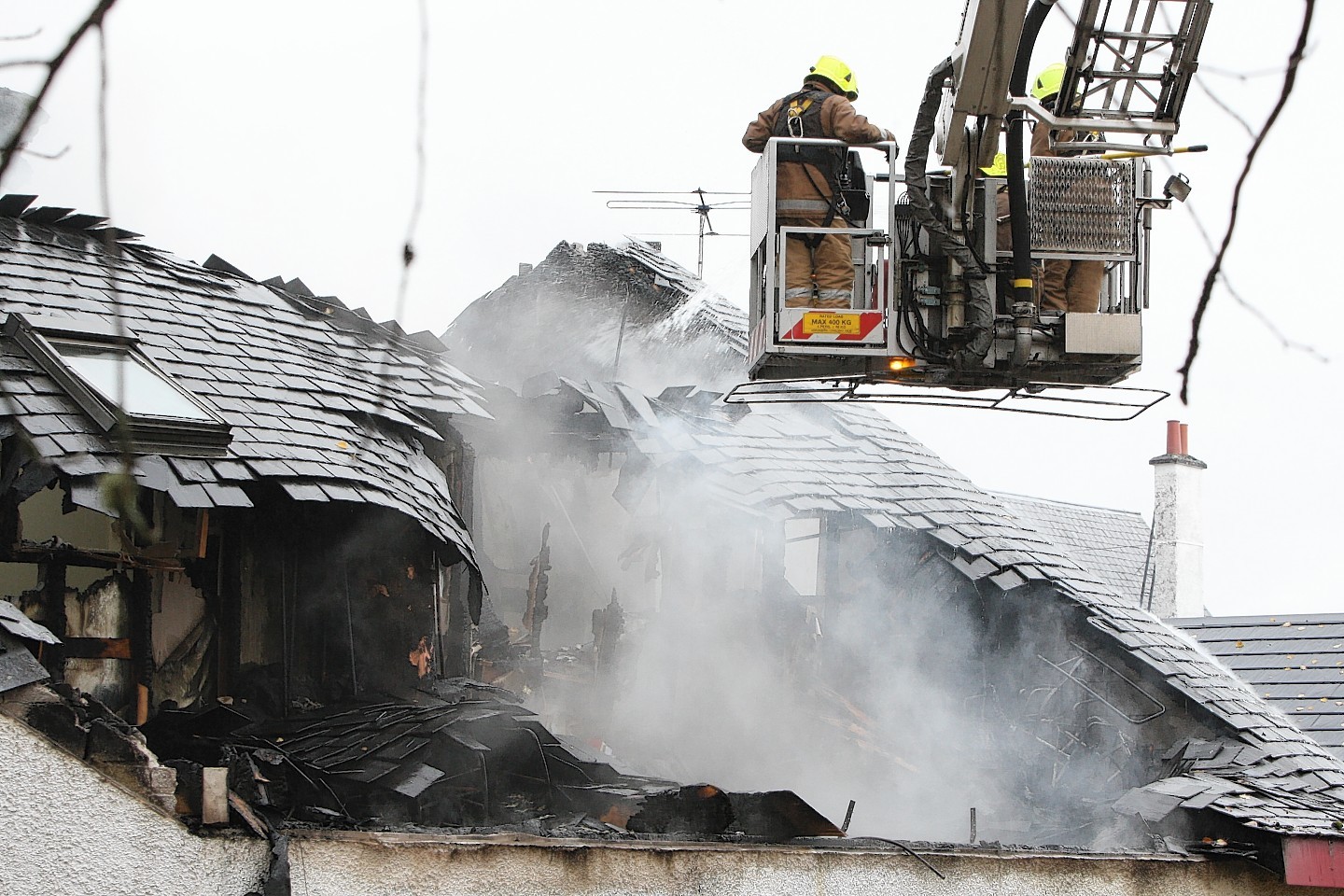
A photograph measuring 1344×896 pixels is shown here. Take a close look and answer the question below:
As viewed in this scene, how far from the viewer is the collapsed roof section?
1509cm

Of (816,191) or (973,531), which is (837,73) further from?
(973,531)

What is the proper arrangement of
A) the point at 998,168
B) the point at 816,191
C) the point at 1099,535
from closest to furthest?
the point at 816,191, the point at 998,168, the point at 1099,535

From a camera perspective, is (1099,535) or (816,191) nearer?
(816,191)

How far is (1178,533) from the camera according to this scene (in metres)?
21.7

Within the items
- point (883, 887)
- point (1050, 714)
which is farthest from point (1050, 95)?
point (1050, 714)

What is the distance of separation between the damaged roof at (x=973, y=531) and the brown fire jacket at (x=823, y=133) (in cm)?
416

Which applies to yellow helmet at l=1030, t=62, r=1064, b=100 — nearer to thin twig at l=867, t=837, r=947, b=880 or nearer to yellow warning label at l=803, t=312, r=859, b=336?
yellow warning label at l=803, t=312, r=859, b=336

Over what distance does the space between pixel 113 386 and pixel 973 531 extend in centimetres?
740

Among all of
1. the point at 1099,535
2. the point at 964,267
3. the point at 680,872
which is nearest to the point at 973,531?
the point at 964,267

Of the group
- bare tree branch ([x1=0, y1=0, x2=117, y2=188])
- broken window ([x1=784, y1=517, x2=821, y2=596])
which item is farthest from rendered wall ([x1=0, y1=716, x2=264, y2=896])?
broken window ([x1=784, y1=517, x2=821, y2=596])

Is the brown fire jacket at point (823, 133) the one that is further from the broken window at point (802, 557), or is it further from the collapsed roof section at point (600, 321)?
the collapsed roof section at point (600, 321)

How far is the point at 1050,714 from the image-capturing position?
1143 centimetres

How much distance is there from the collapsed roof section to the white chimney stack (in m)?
9.44

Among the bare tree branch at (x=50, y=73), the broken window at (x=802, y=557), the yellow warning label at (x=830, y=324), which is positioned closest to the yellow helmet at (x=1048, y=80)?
the yellow warning label at (x=830, y=324)
